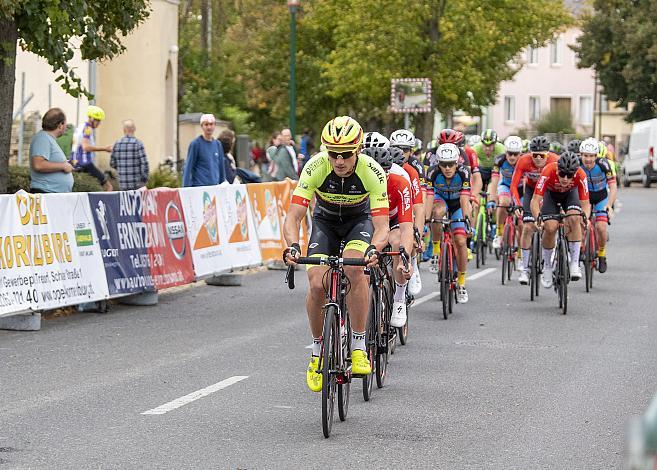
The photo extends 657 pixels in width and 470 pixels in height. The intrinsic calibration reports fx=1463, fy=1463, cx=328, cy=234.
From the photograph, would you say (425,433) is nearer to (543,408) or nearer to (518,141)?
(543,408)

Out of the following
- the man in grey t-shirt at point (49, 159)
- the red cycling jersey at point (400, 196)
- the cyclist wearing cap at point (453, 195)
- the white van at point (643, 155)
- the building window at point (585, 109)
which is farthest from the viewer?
the building window at point (585, 109)

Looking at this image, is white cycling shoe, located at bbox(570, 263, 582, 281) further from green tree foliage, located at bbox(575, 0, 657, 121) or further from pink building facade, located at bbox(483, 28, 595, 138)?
pink building facade, located at bbox(483, 28, 595, 138)

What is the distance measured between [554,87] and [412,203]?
308 ft

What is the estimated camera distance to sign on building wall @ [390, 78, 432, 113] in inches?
1296

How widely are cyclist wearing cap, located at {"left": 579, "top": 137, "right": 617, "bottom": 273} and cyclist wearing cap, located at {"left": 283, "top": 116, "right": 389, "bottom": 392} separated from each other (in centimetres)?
926

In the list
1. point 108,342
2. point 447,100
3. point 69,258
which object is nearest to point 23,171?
point 69,258

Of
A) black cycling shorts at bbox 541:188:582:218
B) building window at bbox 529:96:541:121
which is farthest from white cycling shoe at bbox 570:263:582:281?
building window at bbox 529:96:541:121

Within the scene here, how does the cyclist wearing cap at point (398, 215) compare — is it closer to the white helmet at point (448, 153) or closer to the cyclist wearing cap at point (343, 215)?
the cyclist wearing cap at point (343, 215)

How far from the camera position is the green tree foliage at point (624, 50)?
6825 cm

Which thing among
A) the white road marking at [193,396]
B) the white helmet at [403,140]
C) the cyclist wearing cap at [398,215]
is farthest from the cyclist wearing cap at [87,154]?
the white road marking at [193,396]

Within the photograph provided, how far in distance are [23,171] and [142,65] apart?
1678 cm

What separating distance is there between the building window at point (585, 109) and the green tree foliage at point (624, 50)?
1155 inches

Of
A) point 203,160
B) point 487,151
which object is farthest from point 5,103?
point 487,151

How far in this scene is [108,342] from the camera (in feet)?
40.4
